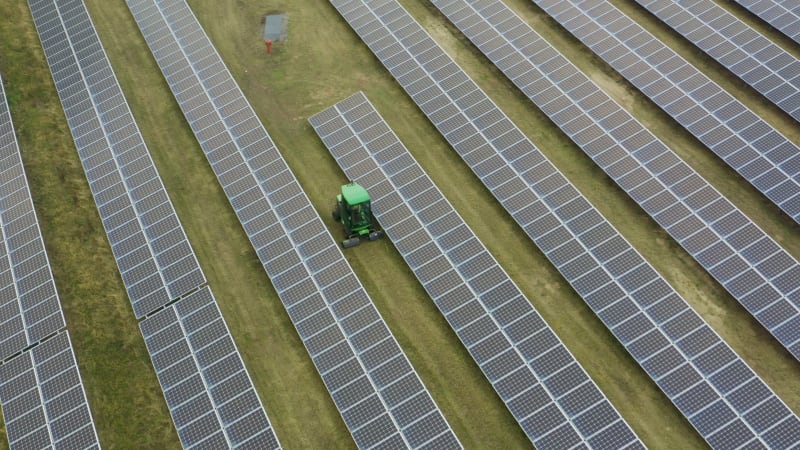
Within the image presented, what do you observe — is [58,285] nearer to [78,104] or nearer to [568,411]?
[78,104]

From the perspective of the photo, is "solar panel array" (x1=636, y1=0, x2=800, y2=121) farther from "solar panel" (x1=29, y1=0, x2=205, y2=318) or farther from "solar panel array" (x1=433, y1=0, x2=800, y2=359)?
"solar panel" (x1=29, y1=0, x2=205, y2=318)

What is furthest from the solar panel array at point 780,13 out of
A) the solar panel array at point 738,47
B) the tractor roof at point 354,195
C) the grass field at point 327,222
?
the tractor roof at point 354,195

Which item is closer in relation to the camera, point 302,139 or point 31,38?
point 302,139

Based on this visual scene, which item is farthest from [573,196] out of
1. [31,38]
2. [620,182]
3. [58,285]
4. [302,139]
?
[31,38]

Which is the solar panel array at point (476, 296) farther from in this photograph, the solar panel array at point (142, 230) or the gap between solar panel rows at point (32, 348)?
the gap between solar panel rows at point (32, 348)

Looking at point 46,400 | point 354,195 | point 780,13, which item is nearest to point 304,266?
point 354,195

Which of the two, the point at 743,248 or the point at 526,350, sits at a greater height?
the point at 743,248
